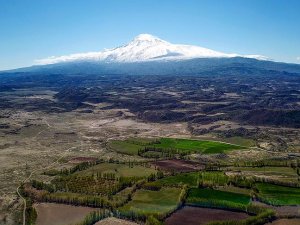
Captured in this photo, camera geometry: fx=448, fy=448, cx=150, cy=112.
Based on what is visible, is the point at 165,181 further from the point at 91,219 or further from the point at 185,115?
the point at 185,115

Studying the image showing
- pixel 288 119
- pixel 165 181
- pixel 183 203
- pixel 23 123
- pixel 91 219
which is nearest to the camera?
pixel 91 219

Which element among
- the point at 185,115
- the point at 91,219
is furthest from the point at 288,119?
the point at 91,219

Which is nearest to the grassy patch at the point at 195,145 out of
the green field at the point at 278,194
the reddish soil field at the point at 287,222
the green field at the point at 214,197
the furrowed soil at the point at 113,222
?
the green field at the point at 278,194

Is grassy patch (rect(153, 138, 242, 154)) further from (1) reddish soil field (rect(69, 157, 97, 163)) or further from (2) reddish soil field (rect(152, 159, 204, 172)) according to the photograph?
(1) reddish soil field (rect(69, 157, 97, 163))

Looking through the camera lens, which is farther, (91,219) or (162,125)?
(162,125)

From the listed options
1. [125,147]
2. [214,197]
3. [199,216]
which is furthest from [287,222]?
[125,147]

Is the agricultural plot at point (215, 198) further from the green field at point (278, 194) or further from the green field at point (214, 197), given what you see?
the green field at point (278, 194)
